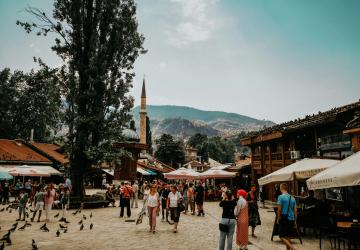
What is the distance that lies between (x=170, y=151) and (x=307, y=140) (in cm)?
5447

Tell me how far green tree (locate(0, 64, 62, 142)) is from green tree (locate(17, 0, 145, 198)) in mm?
26036

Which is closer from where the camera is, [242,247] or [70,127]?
[242,247]

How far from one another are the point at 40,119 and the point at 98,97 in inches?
1245

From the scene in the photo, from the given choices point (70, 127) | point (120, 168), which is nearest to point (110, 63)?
point (70, 127)

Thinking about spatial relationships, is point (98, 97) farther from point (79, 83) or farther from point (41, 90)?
point (41, 90)

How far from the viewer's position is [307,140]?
20562 millimetres

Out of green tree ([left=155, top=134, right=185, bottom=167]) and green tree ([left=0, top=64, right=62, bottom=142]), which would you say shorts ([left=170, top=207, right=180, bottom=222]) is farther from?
green tree ([left=155, top=134, right=185, bottom=167])

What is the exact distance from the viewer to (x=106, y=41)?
67.6ft

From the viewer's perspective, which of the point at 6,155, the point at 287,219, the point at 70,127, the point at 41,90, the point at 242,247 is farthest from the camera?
the point at 41,90

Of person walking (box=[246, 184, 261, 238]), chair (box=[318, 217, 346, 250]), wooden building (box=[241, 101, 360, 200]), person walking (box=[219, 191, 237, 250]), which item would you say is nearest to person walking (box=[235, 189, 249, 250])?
person walking (box=[219, 191, 237, 250])

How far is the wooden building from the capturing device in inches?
609

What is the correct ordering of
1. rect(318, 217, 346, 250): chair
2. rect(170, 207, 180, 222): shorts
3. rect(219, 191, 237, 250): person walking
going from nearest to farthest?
rect(219, 191, 237, 250): person walking → rect(318, 217, 346, 250): chair → rect(170, 207, 180, 222): shorts

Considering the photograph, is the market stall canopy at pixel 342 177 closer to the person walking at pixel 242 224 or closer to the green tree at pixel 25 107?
the person walking at pixel 242 224

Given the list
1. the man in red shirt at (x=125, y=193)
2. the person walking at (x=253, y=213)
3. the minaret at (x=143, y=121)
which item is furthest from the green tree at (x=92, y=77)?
the minaret at (x=143, y=121)
